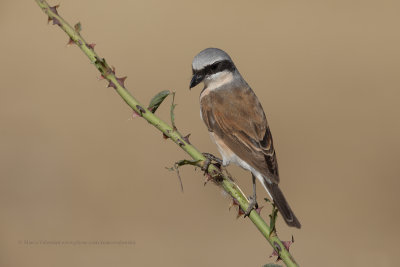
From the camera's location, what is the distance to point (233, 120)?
3.90m

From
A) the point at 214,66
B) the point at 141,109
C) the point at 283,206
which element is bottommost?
the point at 283,206

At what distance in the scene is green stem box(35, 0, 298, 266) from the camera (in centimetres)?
196

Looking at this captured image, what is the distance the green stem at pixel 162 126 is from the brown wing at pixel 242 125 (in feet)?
4.42

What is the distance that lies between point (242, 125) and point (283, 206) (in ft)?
2.98

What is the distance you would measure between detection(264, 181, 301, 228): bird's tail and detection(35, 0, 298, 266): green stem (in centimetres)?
81

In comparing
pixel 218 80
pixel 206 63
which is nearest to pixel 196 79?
pixel 206 63

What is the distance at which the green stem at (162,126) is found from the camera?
196cm

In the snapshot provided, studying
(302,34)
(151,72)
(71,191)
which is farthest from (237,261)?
(302,34)

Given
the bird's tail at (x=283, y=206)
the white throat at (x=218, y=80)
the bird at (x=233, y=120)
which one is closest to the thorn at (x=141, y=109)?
the bird's tail at (x=283, y=206)

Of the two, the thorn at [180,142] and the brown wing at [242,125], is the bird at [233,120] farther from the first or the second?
the thorn at [180,142]

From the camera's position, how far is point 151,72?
426 inches

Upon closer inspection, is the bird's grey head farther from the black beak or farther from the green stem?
the green stem

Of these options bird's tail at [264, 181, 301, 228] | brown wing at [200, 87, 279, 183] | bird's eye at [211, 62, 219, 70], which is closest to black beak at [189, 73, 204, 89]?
bird's eye at [211, 62, 219, 70]

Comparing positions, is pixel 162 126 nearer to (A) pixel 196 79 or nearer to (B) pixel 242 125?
(A) pixel 196 79
